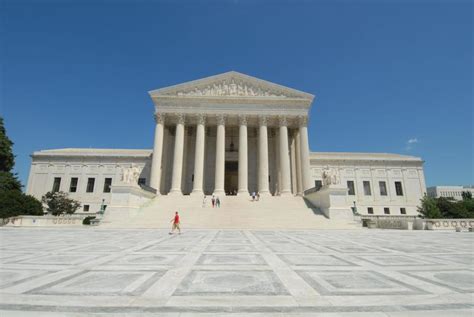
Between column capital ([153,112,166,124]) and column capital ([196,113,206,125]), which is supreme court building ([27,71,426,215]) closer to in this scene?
column capital ([196,113,206,125])

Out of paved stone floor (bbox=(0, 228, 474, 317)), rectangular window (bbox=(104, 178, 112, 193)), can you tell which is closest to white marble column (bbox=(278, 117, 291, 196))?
paved stone floor (bbox=(0, 228, 474, 317))

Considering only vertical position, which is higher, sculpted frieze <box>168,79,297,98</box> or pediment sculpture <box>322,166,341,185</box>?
sculpted frieze <box>168,79,297,98</box>

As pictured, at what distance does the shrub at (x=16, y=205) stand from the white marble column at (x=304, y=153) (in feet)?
94.3

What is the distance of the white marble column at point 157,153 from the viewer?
2959 centimetres

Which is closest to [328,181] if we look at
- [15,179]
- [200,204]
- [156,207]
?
[200,204]

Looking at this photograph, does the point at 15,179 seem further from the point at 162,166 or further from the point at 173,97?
the point at 173,97

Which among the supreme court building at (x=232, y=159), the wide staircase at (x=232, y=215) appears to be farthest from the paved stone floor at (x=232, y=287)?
the supreme court building at (x=232, y=159)

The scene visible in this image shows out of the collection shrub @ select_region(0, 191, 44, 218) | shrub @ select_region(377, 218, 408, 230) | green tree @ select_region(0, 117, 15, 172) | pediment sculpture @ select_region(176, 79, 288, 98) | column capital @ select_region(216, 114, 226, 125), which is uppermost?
pediment sculpture @ select_region(176, 79, 288, 98)

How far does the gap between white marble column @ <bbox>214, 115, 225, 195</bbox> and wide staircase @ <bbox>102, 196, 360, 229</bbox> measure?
298cm

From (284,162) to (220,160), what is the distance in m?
8.26

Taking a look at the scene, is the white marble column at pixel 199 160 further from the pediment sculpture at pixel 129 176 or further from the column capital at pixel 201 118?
the pediment sculpture at pixel 129 176

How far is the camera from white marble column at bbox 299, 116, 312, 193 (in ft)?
100

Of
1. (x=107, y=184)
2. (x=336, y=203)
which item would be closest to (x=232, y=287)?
(x=336, y=203)

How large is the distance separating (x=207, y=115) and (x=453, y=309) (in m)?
31.4
